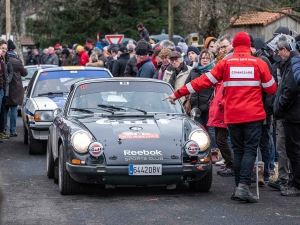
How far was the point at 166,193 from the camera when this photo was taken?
31.9ft

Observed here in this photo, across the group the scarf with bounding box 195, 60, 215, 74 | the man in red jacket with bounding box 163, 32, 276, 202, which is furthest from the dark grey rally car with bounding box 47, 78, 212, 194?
the scarf with bounding box 195, 60, 215, 74

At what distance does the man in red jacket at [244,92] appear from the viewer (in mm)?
9242

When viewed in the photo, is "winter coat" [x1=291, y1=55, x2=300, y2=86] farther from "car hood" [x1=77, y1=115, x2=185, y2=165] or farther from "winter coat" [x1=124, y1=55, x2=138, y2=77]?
"winter coat" [x1=124, y1=55, x2=138, y2=77]

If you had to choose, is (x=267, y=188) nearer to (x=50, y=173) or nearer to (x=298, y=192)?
(x=298, y=192)

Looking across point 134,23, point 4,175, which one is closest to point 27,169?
point 4,175

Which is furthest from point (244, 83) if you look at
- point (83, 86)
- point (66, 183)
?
point (83, 86)

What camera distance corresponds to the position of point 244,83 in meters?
9.26

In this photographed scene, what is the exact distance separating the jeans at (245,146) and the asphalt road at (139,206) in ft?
1.11

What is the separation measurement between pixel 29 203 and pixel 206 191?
215 cm

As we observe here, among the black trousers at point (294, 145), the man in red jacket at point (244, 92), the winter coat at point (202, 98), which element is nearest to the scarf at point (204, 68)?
the winter coat at point (202, 98)

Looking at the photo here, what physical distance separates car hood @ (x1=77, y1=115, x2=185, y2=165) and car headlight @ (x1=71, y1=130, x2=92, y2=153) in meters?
0.10

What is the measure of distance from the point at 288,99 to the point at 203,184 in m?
1.41

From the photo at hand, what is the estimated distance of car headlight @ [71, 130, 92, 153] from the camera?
924 cm

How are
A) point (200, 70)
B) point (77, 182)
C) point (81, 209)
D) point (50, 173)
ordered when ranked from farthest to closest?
point (200, 70)
point (50, 173)
point (77, 182)
point (81, 209)
